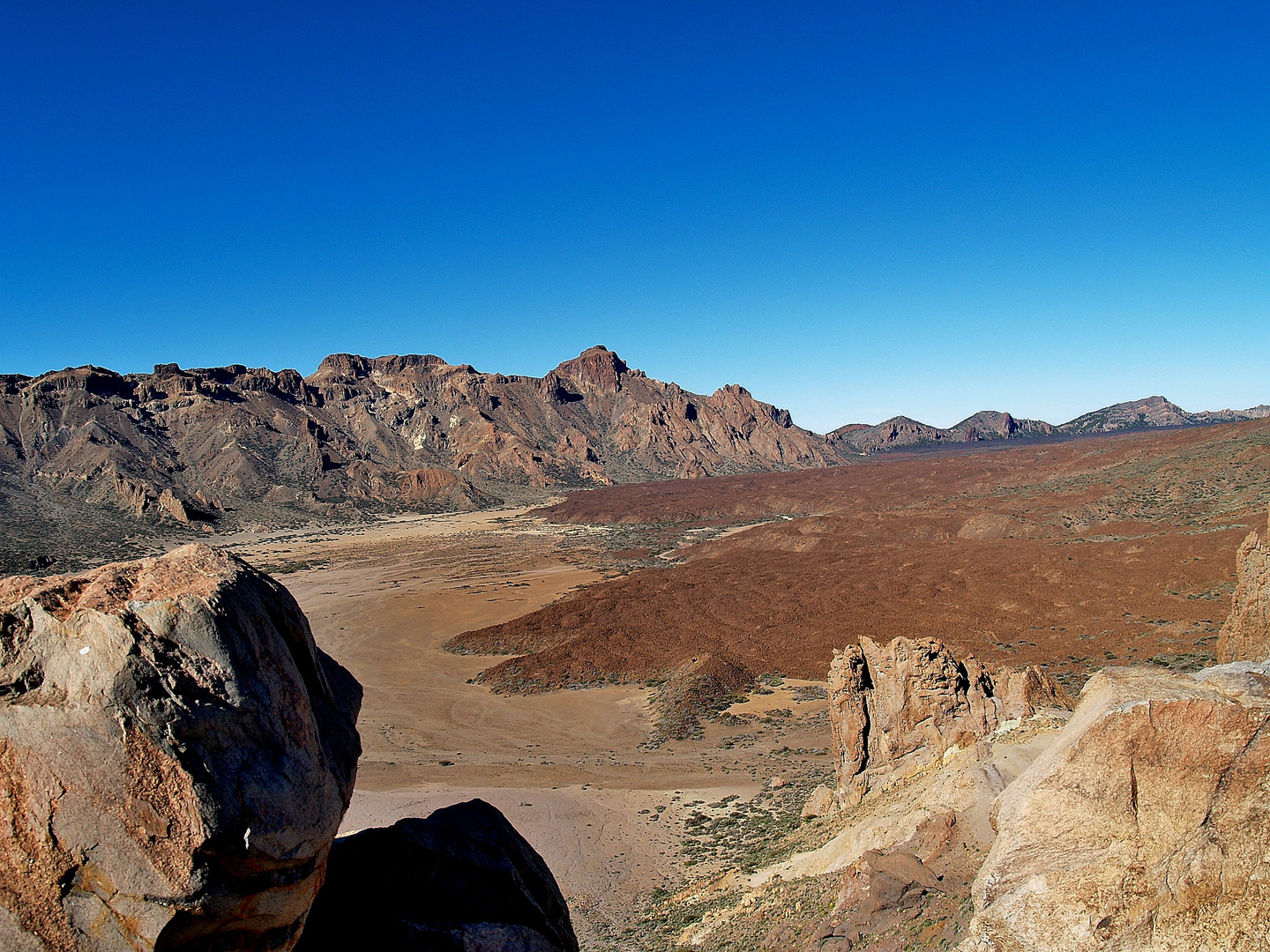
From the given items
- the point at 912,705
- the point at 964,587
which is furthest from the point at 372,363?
the point at 912,705

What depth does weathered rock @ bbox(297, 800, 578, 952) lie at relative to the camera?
6672 millimetres

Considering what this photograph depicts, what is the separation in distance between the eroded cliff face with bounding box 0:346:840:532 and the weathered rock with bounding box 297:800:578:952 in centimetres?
10420

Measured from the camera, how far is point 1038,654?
28.8m

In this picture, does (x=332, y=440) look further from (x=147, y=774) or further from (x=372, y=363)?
(x=147, y=774)

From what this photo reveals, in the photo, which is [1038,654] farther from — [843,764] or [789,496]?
[789,496]

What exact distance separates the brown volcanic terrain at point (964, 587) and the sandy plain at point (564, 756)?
10.1 feet

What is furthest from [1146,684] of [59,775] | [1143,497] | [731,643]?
[1143,497]

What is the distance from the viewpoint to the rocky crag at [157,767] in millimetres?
4512

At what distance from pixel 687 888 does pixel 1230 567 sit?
111 feet

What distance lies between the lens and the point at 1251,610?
13.7 meters

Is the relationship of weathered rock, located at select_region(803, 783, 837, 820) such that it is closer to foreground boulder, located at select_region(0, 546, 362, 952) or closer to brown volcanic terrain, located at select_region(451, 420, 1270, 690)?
brown volcanic terrain, located at select_region(451, 420, 1270, 690)

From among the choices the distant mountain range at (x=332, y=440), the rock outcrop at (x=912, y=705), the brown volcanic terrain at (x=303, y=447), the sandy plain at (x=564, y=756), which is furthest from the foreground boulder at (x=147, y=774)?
the distant mountain range at (x=332, y=440)

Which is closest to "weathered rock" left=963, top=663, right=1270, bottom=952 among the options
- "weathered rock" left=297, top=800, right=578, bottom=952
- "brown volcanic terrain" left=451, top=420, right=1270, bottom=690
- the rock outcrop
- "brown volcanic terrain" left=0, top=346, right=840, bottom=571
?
"weathered rock" left=297, top=800, right=578, bottom=952

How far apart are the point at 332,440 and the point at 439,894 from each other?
153465 mm
